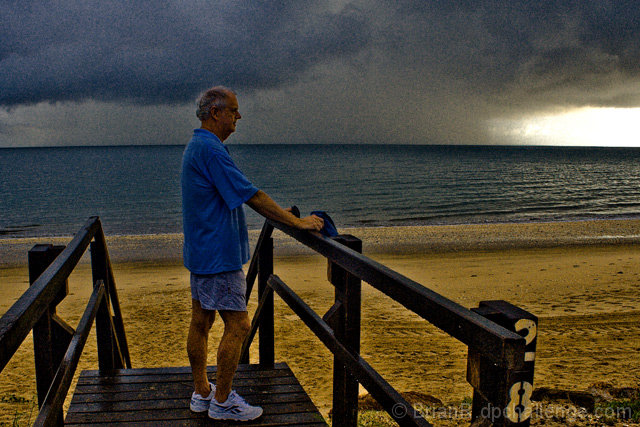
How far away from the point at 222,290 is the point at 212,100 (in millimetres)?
1026

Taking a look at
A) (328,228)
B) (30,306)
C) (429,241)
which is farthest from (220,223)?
(429,241)

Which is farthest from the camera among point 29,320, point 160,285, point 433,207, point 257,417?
point 433,207

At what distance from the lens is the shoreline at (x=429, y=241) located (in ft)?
46.0

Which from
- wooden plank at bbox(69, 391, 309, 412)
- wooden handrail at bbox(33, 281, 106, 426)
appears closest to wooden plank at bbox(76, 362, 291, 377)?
wooden plank at bbox(69, 391, 309, 412)

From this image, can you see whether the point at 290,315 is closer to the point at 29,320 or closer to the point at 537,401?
the point at 537,401

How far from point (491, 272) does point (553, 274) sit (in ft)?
3.99

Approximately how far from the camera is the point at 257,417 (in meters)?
2.97

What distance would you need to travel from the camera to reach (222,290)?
110 inches

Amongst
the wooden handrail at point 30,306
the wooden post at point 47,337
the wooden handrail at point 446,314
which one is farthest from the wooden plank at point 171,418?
the wooden handrail at point 446,314

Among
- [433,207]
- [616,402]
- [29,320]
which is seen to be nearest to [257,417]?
[29,320]

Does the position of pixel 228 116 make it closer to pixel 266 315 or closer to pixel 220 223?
pixel 220 223

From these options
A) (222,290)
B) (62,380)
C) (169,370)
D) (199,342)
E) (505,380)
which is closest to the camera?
(505,380)

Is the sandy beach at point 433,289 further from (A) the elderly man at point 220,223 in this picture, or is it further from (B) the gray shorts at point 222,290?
(B) the gray shorts at point 222,290

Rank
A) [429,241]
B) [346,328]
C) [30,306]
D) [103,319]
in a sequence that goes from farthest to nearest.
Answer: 1. [429,241]
2. [103,319]
3. [346,328]
4. [30,306]
